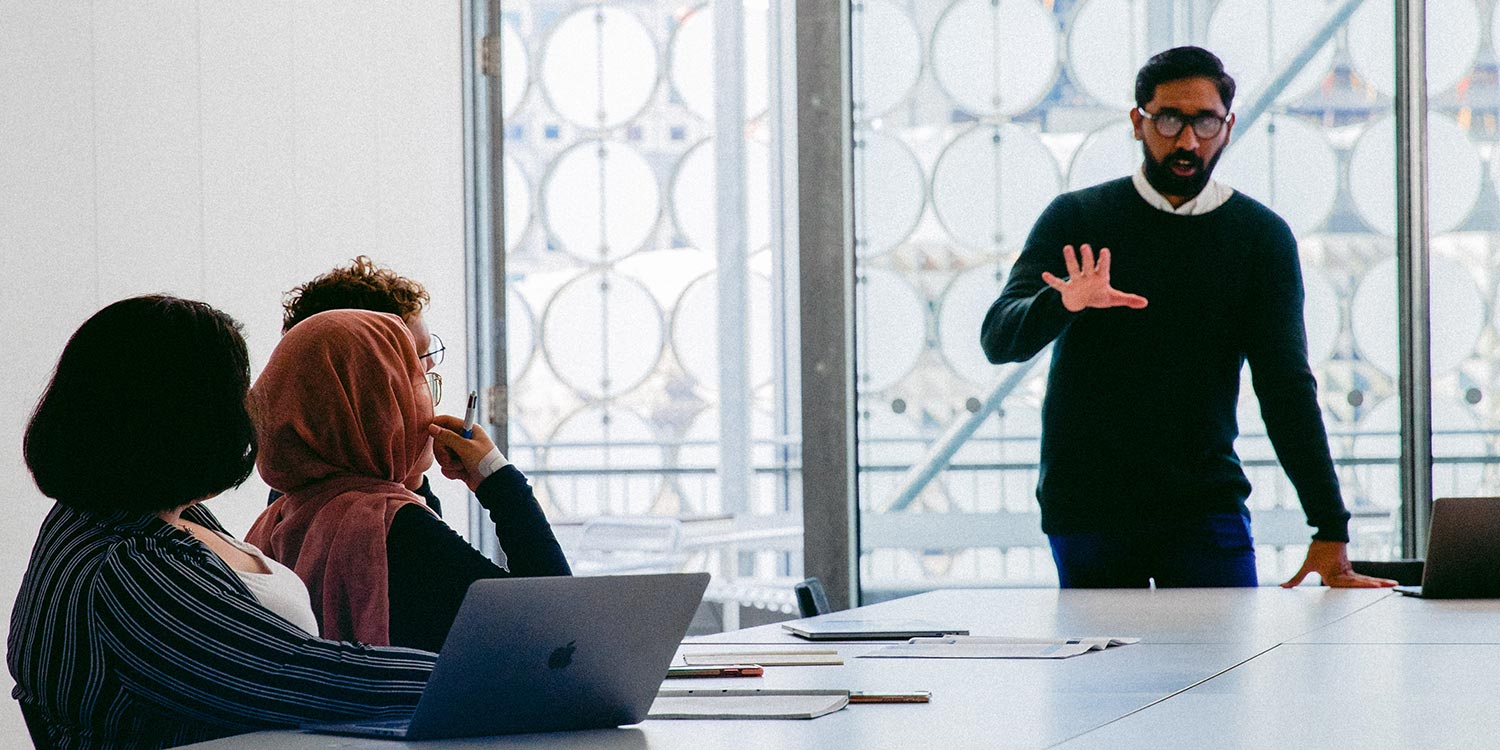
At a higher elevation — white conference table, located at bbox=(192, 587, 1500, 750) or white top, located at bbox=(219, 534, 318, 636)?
white top, located at bbox=(219, 534, 318, 636)

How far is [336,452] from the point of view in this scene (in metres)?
2.07

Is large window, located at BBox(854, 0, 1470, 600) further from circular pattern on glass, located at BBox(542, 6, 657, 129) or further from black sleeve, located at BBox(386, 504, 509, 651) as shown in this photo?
black sleeve, located at BBox(386, 504, 509, 651)

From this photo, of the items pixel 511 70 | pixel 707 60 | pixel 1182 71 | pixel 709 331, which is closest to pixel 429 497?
pixel 1182 71

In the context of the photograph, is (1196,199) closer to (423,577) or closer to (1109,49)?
(1109,49)

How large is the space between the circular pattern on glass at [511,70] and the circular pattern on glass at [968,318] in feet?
5.43

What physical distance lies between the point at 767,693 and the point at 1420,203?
10.7 feet

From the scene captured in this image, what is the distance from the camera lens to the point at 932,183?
449 cm

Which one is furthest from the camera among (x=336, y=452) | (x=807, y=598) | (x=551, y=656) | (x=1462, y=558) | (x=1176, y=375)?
(x=1176, y=375)

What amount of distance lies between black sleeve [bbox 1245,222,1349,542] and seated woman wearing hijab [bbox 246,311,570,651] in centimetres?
173

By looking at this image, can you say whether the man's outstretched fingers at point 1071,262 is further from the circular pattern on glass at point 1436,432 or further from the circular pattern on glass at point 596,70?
the circular pattern on glass at point 596,70

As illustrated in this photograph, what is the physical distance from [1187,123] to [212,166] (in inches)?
93.9

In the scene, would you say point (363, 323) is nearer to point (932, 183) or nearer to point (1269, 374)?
point (1269, 374)

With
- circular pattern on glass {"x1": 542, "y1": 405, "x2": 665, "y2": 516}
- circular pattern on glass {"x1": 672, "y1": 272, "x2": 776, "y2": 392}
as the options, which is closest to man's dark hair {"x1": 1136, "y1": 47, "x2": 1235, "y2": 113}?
circular pattern on glass {"x1": 672, "y1": 272, "x2": 776, "y2": 392}

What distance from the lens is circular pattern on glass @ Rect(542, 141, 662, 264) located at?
5.59m
